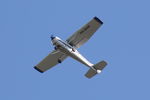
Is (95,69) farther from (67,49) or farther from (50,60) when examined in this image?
(50,60)

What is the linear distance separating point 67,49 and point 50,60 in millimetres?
3606

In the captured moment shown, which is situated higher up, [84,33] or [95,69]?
[84,33]

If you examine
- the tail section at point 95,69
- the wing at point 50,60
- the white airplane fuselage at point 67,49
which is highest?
the wing at point 50,60

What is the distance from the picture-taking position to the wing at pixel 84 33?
59938 millimetres

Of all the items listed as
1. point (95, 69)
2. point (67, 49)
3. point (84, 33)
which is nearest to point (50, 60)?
point (67, 49)

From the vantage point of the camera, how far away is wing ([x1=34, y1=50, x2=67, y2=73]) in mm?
61938

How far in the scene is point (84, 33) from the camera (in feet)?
198

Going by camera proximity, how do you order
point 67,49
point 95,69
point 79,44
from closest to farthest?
point 67,49 → point 79,44 → point 95,69

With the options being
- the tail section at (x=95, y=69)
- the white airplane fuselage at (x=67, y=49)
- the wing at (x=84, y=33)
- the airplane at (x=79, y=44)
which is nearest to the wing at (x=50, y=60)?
the airplane at (x=79, y=44)

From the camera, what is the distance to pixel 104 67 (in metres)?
60.8

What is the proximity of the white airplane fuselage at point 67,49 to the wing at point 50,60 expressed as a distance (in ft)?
5.00

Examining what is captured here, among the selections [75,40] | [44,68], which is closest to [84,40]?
[75,40]

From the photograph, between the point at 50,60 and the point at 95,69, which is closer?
the point at 95,69

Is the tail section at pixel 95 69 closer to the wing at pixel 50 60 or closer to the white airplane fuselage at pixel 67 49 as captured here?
the white airplane fuselage at pixel 67 49
